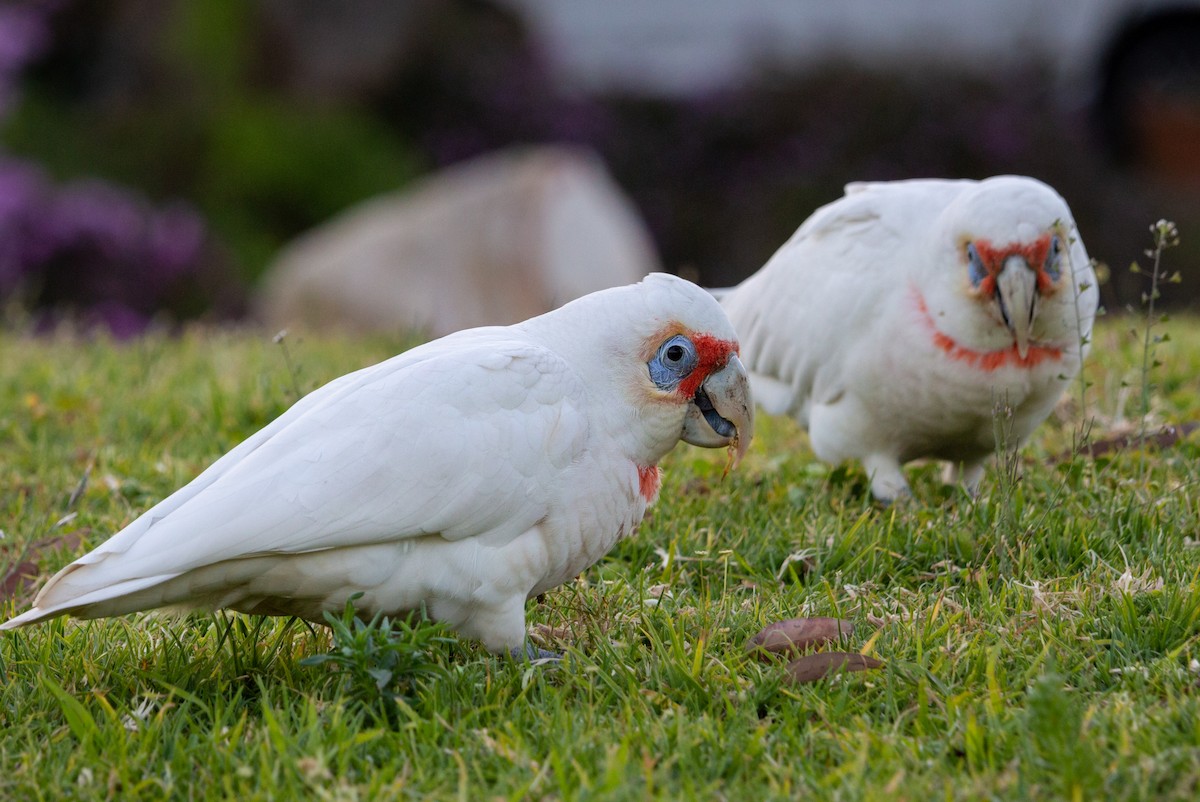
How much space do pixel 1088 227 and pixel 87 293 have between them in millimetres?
7907

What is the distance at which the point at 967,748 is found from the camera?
2238 mm

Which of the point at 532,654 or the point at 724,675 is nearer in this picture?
A: the point at 724,675

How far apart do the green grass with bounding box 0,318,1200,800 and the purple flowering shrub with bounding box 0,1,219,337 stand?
535 cm

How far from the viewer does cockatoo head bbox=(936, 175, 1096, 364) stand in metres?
3.33

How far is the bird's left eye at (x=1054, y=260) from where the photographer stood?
338 centimetres

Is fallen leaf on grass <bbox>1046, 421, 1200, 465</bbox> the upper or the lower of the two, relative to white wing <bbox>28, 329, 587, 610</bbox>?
lower

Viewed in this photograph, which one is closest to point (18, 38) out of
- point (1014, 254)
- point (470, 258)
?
point (470, 258)

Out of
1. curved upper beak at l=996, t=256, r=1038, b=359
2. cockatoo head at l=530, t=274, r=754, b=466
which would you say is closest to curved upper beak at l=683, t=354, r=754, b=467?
cockatoo head at l=530, t=274, r=754, b=466

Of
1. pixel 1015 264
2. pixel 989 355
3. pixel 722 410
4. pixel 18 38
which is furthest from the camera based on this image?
pixel 18 38

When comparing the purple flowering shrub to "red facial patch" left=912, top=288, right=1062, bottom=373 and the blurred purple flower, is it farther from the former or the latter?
"red facial patch" left=912, top=288, right=1062, bottom=373

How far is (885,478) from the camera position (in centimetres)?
378

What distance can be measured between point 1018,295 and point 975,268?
0.15m

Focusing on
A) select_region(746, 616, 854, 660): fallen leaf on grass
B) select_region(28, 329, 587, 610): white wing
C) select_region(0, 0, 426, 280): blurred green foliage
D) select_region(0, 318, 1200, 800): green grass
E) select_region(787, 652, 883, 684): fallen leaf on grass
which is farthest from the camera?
select_region(0, 0, 426, 280): blurred green foliage

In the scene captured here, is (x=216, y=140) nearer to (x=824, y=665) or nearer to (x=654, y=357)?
(x=654, y=357)
